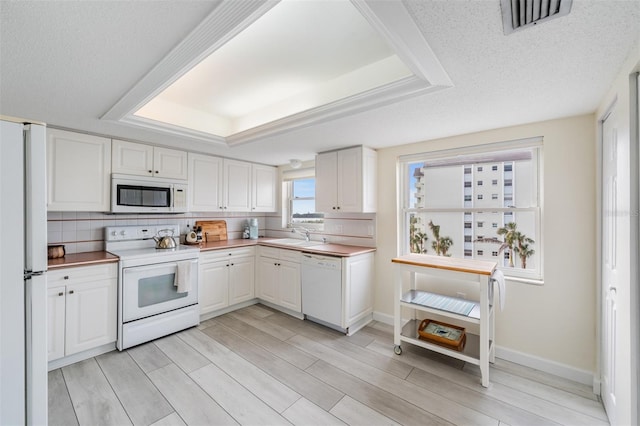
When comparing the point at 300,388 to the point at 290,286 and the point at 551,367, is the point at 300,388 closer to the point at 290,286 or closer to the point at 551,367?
the point at 290,286

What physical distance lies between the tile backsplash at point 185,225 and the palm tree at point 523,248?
1.45 meters

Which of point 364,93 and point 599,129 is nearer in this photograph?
point 364,93

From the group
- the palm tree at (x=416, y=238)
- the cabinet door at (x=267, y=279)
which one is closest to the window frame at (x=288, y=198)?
the cabinet door at (x=267, y=279)

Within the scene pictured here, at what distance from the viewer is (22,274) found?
3.38 ft

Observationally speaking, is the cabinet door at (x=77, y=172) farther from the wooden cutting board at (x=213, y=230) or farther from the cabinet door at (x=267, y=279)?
the cabinet door at (x=267, y=279)

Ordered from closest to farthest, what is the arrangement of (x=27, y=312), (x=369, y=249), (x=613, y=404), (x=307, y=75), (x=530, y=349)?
1. (x=27, y=312)
2. (x=613, y=404)
3. (x=307, y=75)
4. (x=530, y=349)
5. (x=369, y=249)

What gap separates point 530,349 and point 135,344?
11.9 ft

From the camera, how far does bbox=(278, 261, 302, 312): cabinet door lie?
335 cm

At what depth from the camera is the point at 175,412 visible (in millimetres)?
1825

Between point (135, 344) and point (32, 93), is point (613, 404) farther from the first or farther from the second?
Result: point (32, 93)

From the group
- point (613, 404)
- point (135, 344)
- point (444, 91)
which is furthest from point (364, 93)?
point (135, 344)

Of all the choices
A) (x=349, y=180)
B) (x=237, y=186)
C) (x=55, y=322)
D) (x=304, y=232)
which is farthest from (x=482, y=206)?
(x=55, y=322)

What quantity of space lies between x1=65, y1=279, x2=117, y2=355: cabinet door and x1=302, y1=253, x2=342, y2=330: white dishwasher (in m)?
1.90

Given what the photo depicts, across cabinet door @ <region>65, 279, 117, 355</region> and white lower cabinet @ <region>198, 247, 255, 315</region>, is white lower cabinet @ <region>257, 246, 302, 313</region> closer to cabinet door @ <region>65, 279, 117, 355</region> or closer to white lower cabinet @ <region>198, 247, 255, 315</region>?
white lower cabinet @ <region>198, 247, 255, 315</region>
